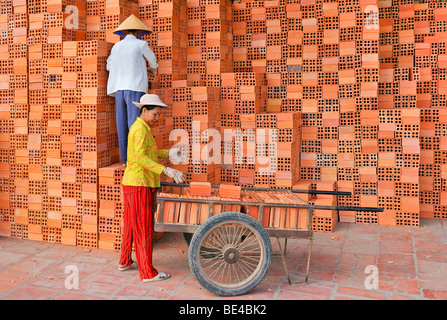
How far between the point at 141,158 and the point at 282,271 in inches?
89.9

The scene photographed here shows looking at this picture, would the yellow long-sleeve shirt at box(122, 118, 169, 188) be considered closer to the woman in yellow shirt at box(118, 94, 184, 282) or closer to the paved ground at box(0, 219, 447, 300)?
the woman in yellow shirt at box(118, 94, 184, 282)

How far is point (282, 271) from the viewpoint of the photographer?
246 inches

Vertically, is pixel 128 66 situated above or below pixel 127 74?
above

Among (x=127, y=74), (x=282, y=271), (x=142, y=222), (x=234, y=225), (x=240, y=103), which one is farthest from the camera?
(x=240, y=103)

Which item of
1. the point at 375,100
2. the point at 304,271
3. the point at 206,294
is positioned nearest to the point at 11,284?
the point at 206,294

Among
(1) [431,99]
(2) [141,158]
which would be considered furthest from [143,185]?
(1) [431,99]

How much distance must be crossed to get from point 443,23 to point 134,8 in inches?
233

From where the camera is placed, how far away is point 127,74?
720 centimetres

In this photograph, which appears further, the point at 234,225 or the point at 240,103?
the point at 240,103

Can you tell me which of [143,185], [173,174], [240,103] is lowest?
[143,185]

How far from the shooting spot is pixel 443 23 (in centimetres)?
957

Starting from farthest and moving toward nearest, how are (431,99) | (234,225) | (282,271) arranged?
(431,99), (282,271), (234,225)

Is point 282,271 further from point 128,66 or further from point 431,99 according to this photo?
point 431,99

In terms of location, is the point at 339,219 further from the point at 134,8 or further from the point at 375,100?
the point at 134,8
